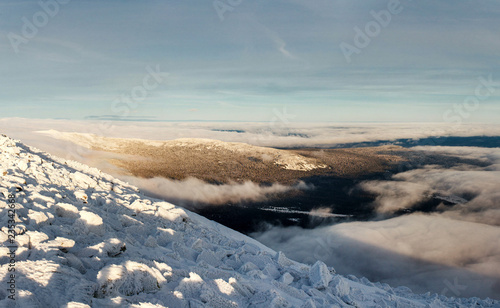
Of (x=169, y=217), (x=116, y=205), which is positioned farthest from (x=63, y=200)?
(x=169, y=217)

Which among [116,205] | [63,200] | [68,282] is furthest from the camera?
[116,205]

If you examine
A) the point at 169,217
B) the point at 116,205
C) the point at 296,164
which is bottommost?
the point at 296,164

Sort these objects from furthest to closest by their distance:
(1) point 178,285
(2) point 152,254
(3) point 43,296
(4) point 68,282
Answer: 1. (2) point 152,254
2. (1) point 178,285
3. (4) point 68,282
4. (3) point 43,296

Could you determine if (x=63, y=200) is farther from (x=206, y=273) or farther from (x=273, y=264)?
(x=273, y=264)

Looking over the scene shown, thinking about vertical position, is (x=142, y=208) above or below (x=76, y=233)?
below

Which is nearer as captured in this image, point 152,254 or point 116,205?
point 152,254

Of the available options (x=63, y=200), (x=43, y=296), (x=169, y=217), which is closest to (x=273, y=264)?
(x=169, y=217)
